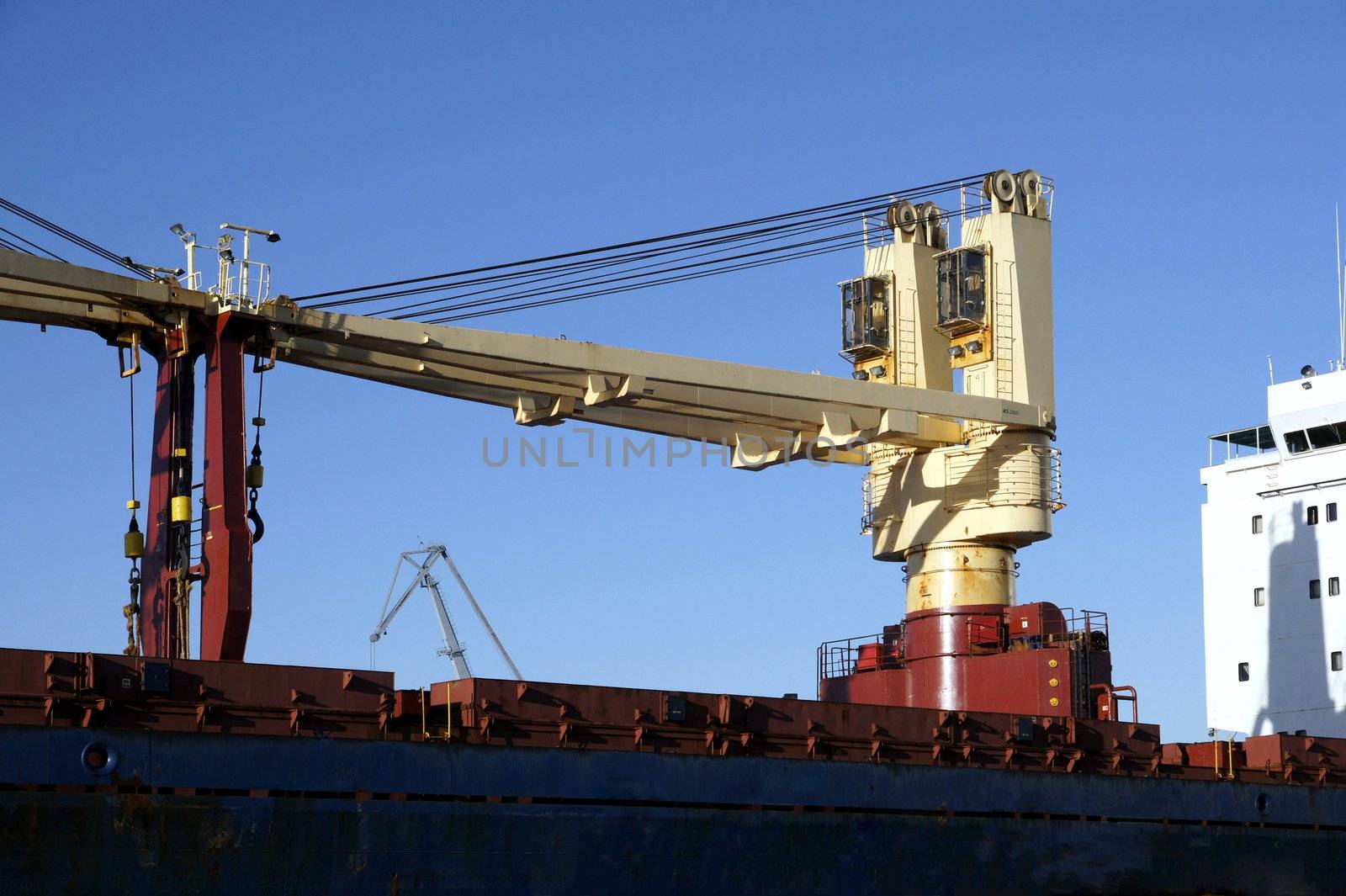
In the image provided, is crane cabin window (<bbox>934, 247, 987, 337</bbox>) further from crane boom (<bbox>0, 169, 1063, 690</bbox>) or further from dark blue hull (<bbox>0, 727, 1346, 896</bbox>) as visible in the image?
dark blue hull (<bbox>0, 727, 1346, 896</bbox>)

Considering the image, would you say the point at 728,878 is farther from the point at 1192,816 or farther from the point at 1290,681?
the point at 1290,681

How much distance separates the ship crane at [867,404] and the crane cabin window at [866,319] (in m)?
0.04

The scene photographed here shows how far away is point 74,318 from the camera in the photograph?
2680cm

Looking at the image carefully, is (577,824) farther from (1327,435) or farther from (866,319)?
(1327,435)

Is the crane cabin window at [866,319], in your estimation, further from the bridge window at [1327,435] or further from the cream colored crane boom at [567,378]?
the bridge window at [1327,435]

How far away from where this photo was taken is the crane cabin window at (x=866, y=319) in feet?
119

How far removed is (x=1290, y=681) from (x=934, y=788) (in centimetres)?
1685

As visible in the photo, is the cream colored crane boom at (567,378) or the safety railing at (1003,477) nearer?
the cream colored crane boom at (567,378)

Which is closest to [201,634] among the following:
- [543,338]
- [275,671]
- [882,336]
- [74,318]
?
[275,671]

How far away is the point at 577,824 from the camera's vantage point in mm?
24297

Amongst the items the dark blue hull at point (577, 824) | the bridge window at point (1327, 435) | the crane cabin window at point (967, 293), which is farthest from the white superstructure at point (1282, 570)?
the crane cabin window at point (967, 293)

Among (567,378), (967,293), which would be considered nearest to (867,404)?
(967,293)

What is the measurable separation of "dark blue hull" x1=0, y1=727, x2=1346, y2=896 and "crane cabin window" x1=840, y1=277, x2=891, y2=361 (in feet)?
34.0

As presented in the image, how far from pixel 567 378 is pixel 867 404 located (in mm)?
6060
